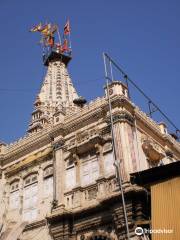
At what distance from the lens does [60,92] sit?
42.6 metres

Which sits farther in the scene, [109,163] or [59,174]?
[59,174]

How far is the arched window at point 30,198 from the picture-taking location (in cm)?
1978

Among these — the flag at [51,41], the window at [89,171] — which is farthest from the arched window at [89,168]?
the flag at [51,41]

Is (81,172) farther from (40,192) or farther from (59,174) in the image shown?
(40,192)

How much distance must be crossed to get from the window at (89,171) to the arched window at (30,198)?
3012 mm

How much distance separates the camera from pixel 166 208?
1316cm

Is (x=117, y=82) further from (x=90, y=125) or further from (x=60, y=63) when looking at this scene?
(x=60, y=63)

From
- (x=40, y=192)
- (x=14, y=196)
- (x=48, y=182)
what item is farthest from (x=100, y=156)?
(x=14, y=196)

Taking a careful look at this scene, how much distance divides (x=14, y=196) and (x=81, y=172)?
4.54 m

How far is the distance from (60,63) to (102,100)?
28.0 metres

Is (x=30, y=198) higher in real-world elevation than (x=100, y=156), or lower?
lower

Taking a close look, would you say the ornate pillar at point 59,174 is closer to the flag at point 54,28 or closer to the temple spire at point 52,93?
the temple spire at point 52,93

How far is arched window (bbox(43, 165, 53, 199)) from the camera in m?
19.7

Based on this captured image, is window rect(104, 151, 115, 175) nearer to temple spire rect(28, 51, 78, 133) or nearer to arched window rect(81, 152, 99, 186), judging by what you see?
arched window rect(81, 152, 99, 186)
